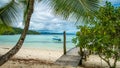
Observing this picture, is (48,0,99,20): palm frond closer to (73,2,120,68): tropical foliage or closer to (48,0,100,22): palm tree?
(48,0,100,22): palm tree

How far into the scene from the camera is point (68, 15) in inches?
291

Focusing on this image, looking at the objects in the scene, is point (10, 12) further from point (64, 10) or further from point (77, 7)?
point (77, 7)

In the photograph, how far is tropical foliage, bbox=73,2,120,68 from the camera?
29.7 feet

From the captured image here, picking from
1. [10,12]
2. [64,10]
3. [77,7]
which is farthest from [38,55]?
[77,7]

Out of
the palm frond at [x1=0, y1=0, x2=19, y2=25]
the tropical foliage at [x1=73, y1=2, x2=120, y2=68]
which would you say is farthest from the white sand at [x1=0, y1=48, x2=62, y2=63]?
the palm frond at [x1=0, y1=0, x2=19, y2=25]

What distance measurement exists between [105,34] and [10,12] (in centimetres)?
290

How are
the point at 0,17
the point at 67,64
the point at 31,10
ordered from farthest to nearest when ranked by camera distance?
the point at 67,64 < the point at 0,17 < the point at 31,10

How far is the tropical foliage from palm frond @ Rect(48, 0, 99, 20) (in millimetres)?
1577

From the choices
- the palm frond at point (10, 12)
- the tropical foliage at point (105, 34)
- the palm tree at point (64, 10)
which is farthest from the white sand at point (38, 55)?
the palm tree at point (64, 10)

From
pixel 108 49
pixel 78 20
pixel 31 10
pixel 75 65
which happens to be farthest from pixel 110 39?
pixel 31 10

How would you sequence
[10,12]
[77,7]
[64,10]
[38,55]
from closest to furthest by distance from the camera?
1. [77,7]
2. [64,10]
3. [10,12]
4. [38,55]

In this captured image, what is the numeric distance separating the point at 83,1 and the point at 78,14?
34 centimetres

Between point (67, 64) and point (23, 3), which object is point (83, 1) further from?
point (67, 64)

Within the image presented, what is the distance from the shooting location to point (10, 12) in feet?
29.2
